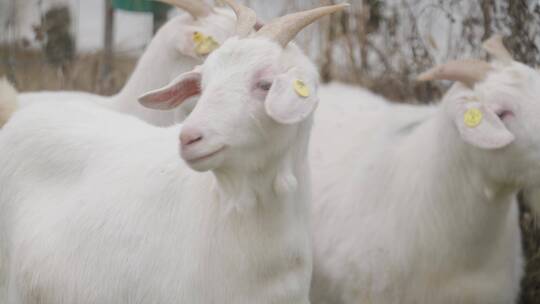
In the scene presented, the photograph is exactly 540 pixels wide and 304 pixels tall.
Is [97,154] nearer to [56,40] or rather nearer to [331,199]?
[331,199]

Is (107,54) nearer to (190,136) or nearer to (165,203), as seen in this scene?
(165,203)

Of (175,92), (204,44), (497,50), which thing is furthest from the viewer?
(204,44)

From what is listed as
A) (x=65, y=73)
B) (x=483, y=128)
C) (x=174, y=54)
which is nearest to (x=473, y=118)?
(x=483, y=128)

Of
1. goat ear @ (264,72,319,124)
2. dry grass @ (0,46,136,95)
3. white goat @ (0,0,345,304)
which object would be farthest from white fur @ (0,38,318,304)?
dry grass @ (0,46,136,95)

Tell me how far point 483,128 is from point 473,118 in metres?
0.07

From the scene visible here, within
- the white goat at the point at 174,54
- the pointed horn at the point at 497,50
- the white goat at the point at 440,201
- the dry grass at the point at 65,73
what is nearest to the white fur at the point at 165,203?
the white goat at the point at 440,201

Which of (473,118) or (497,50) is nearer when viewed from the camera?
(473,118)

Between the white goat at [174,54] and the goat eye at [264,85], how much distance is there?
1.84 m

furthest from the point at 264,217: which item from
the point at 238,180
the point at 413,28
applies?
the point at 413,28

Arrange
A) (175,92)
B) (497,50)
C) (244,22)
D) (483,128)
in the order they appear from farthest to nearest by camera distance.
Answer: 1. (497,50)
2. (483,128)
3. (175,92)
4. (244,22)

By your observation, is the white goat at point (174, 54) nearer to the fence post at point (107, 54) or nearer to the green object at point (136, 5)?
the green object at point (136, 5)

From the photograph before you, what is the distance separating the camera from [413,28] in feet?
21.9

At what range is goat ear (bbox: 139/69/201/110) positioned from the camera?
3.80 meters

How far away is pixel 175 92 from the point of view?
3867 millimetres
